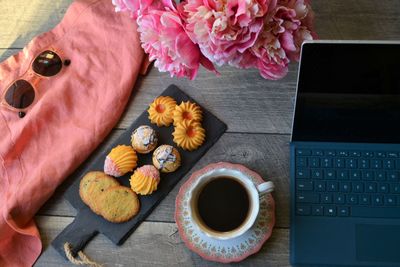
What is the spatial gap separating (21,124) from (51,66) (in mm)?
103

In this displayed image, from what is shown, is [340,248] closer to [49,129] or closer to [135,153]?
[135,153]

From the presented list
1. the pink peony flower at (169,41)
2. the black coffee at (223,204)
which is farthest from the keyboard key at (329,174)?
the pink peony flower at (169,41)

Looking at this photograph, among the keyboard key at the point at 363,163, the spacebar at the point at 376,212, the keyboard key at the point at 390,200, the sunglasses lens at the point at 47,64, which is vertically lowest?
the spacebar at the point at 376,212

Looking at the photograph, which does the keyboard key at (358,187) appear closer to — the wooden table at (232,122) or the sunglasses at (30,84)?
the wooden table at (232,122)

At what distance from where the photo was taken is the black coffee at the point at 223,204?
0.57 metres

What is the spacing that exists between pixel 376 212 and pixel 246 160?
0.19m

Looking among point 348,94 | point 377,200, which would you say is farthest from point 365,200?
point 348,94

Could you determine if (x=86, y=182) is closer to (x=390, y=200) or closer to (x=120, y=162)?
(x=120, y=162)

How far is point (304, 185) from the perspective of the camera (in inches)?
24.1

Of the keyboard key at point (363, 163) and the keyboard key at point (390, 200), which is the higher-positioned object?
the keyboard key at point (363, 163)

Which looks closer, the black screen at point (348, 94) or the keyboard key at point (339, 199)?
the black screen at point (348, 94)

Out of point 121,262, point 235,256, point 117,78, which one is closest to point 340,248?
point 235,256

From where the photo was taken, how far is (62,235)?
62 cm

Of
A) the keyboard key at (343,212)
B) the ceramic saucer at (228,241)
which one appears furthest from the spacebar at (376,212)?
the ceramic saucer at (228,241)
